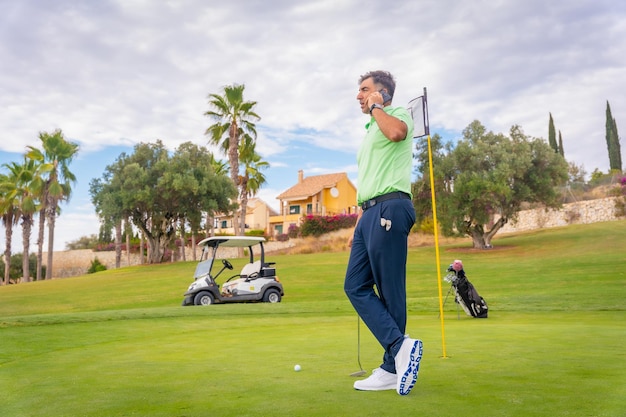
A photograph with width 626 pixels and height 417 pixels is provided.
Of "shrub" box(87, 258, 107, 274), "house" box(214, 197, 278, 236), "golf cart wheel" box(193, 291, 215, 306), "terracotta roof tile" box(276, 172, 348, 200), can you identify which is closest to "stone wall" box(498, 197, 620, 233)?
"terracotta roof tile" box(276, 172, 348, 200)

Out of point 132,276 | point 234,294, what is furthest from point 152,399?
point 132,276

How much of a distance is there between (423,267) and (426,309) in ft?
53.5

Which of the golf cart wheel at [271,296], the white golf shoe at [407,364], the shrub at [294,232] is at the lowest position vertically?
the golf cart wheel at [271,296]

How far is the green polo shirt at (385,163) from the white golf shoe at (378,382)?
1.10 m

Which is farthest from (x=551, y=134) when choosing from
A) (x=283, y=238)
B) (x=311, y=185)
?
(x=283, y=238)

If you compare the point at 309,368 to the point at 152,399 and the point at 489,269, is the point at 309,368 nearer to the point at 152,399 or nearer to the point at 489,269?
the point at 152,399

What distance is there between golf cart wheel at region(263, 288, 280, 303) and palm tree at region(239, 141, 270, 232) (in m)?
22.6

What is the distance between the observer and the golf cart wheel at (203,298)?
17547mm

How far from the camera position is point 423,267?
30.7m

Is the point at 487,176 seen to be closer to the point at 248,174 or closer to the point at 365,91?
the point at 248,174

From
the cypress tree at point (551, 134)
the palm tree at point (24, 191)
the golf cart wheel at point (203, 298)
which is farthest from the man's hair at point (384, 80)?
the cypress tree at point (551, 134)

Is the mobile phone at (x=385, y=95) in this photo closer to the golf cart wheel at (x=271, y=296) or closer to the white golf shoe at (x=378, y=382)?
the white golf shoe at (x=378, y=382)

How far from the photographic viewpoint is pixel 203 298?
17641 mm

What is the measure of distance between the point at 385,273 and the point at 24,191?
4856 cm
